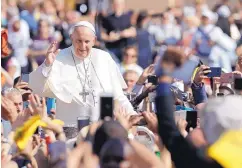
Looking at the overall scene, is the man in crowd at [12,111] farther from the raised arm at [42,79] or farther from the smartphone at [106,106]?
the smartphone at [106,106]

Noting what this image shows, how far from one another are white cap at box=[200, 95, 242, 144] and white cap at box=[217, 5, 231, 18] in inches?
640

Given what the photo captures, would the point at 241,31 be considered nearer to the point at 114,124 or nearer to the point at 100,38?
the point at 100,38

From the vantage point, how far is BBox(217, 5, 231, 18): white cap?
77.1ft

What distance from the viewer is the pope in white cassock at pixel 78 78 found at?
10977 millimetres

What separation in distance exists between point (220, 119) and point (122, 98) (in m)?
3.88

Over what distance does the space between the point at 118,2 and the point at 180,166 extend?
44.9 ft

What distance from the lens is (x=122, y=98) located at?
10953mm

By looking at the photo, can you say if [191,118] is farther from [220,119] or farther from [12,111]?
[220,119]

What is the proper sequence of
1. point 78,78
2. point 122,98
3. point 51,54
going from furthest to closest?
1. point 78,78
2. point 122,98
3. point 51,54

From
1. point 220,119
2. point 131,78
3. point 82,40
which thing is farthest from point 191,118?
point 131,78

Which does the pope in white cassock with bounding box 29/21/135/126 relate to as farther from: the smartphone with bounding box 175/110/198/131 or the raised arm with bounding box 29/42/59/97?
the smartphone with bounding box 175/110/198/131

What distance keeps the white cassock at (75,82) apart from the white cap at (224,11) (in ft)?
40.4

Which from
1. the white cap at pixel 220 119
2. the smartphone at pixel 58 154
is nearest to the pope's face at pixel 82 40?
the smartphone at pixel 58 154

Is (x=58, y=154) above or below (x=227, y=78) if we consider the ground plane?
below
